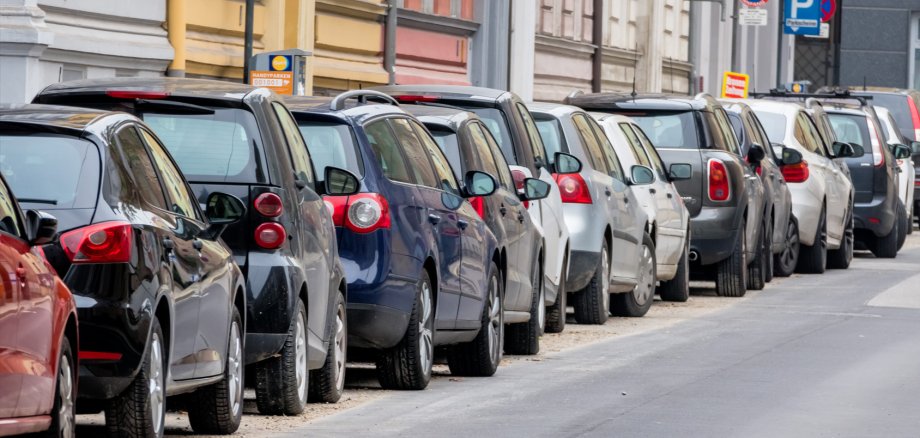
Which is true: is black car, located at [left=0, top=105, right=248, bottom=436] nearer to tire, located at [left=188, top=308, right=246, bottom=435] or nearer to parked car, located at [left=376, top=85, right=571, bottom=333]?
tire, located at [left=188, top=308, right=246, bottom=435]

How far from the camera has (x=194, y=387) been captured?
8.80 m

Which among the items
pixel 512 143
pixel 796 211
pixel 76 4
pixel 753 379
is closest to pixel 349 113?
pixel 753 379

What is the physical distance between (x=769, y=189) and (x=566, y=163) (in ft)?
19.9

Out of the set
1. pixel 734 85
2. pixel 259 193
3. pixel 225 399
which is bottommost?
pixel 225 399

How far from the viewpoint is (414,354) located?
11.3 metres

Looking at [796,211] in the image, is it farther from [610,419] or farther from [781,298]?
[610,419]

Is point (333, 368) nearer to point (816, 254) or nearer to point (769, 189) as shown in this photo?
point (769, 189)

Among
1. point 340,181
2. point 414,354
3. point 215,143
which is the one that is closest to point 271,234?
point 215,143

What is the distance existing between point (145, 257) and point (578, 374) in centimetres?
509

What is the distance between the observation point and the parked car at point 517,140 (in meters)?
14.7

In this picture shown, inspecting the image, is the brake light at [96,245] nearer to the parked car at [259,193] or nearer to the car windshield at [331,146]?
the parked car at [259,193]

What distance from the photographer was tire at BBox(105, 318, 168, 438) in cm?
801

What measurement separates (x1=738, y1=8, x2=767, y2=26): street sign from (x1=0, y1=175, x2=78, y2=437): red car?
3135 centimetres

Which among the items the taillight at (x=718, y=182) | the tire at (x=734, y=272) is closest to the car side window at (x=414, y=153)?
the taillight at (x=718, y=182)
